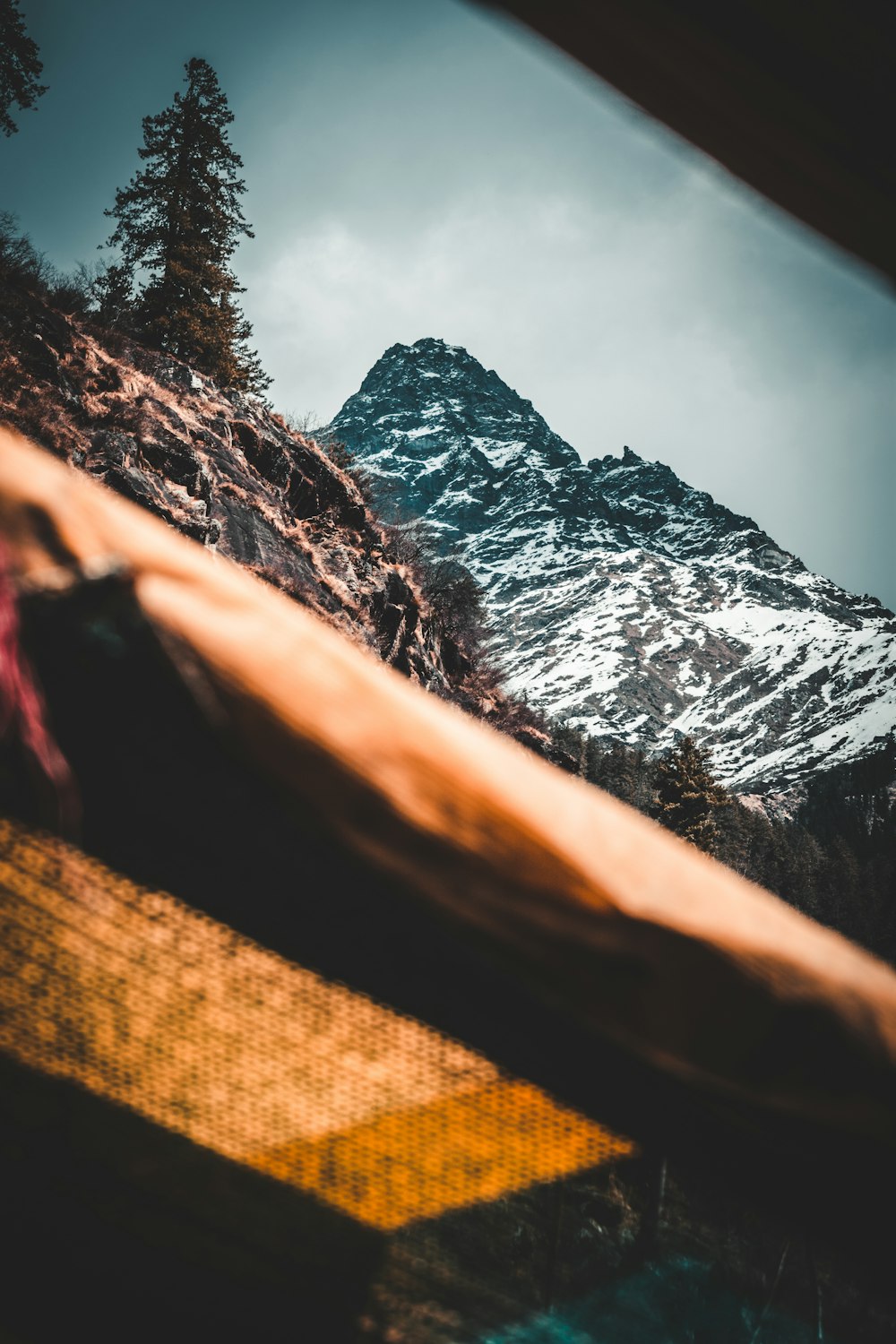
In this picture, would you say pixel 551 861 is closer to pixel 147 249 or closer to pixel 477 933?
pixel 477 933

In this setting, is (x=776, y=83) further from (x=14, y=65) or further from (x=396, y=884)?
(x=14, y=65)

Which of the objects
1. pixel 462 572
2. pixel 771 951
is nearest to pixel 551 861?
pixel 771 951

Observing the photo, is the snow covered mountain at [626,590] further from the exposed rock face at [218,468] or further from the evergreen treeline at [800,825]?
the exposed rock face at [218,468]

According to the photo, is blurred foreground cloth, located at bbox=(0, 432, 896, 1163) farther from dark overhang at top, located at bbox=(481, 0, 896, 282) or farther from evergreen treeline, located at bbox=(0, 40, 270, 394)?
evergreen treeline, located at bbox=(0, 40, 270, 394)

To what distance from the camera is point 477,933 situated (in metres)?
0.43

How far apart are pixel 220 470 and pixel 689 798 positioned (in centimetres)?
2206

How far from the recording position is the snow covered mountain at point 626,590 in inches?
4341

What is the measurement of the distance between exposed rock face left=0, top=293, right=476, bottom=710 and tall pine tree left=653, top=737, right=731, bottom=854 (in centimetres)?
1246

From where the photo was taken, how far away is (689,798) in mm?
25188

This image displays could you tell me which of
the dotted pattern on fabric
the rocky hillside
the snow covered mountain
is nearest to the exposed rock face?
the rocky hillside

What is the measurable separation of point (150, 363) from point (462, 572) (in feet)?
46.6

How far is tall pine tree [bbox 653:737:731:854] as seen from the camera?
24.7 metres

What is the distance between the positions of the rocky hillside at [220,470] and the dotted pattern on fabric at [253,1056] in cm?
997

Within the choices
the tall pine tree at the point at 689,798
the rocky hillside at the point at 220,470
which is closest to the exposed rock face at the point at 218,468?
the rocky hillside at the point at 220,470
